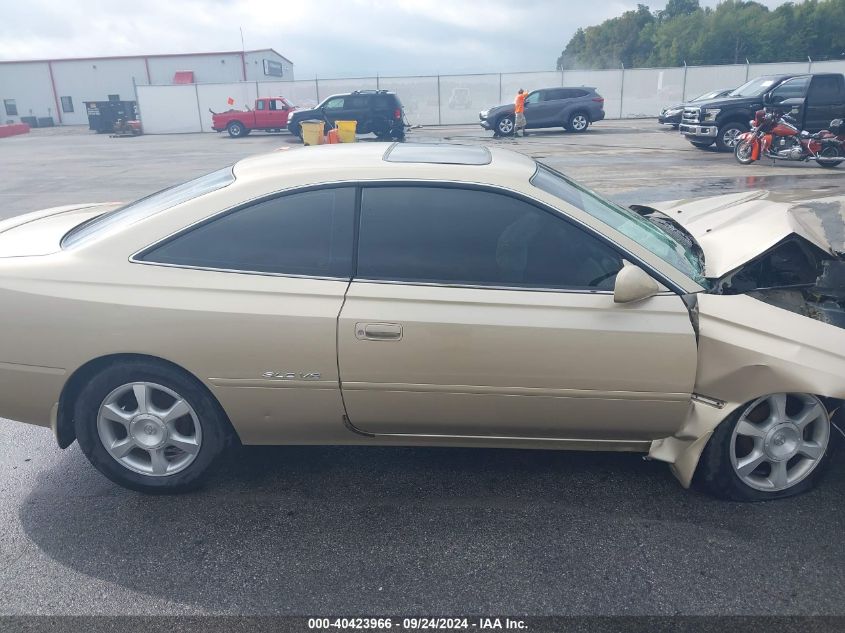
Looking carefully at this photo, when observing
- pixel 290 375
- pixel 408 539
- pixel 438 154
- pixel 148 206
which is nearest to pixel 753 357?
pixel 408 539

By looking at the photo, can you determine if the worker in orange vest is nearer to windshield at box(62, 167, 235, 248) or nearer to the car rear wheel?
the car rear wheel

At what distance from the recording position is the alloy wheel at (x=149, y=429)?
2.90 metres

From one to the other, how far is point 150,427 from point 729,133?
17.1 m

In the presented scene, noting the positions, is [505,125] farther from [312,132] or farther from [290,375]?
[290,375]

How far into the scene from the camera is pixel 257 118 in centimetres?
2870

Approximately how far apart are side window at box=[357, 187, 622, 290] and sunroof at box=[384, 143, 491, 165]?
297 millimetres

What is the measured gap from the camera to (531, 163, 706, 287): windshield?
9.59 ft

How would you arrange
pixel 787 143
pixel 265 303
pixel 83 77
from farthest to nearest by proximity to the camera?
pixel 83 77 → pixel 787 143 → pixel 265 303

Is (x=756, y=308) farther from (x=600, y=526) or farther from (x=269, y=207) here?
(x=269, y=207)

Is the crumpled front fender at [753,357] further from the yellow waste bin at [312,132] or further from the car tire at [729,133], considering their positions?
the yellow waste bin at [312,132]

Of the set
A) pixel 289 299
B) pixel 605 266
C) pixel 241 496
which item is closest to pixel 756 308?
pixel 605 266

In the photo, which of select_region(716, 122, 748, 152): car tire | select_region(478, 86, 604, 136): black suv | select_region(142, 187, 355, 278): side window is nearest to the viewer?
select_region(142, 187, 355, 278): side window

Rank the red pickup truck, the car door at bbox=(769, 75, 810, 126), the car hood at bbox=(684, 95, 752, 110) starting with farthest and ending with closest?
the red pickup truck < the car hood at bbox=(684, 95, 752, 110) < the car door at bbox=(769, 75, 810, 126)

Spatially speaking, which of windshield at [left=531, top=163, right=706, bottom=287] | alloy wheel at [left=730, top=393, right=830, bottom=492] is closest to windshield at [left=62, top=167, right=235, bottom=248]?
windshield at [left=531, top=163, right=706, bottom=287]
